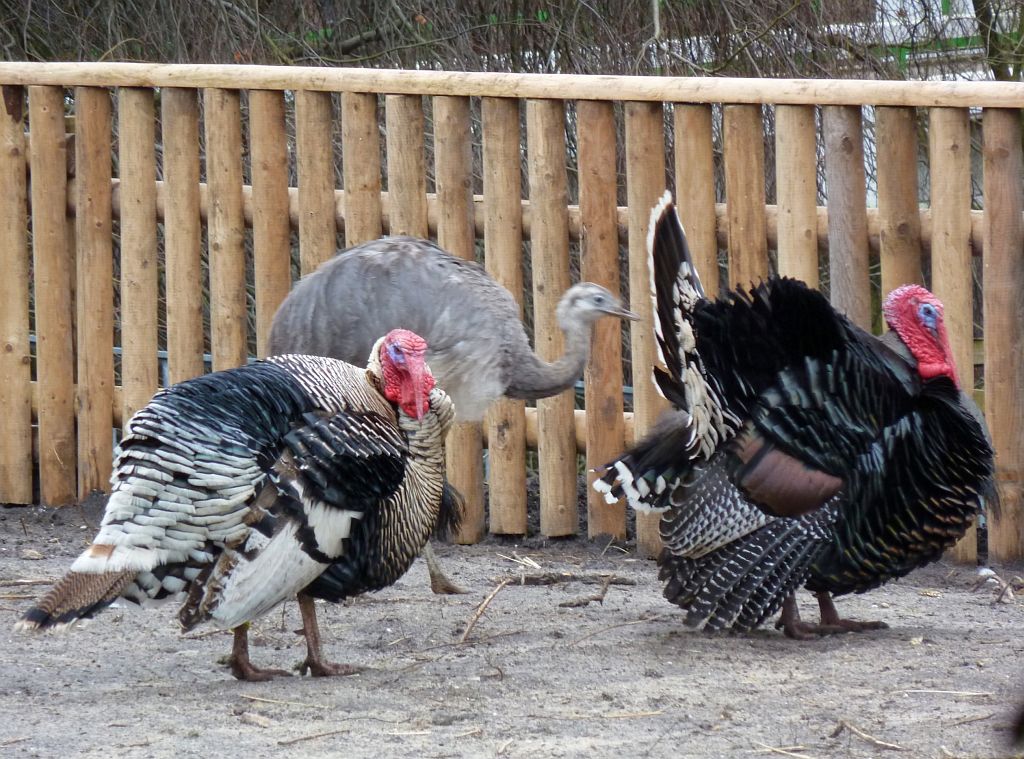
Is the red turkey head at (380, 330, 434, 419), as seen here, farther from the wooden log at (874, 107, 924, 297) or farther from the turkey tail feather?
the wooden log at (874, 107, 924, 297)

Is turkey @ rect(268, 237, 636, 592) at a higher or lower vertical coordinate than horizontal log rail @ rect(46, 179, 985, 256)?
lower

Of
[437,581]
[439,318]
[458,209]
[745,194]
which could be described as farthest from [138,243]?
[745,194]

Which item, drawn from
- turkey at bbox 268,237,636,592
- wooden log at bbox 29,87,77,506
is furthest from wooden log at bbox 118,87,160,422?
turkey at bbox 268,237,636,592

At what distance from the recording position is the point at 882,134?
592 cm

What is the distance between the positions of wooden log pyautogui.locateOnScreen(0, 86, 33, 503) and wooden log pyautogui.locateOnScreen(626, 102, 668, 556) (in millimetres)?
2938

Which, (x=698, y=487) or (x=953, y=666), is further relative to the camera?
(x=698, y=487)

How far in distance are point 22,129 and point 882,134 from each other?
3964mm

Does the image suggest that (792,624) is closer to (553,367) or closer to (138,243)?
(553,367)

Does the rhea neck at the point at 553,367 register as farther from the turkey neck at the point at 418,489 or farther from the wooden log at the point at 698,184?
the turkey neck at the point at 418,489

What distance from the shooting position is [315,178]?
6.83 metres

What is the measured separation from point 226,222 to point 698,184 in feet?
6.95

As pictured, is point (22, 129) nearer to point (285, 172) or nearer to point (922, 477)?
point (285, 172)

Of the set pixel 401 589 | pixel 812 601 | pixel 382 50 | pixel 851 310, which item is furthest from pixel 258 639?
pixel 382 50

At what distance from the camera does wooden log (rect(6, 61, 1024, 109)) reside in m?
5.78
